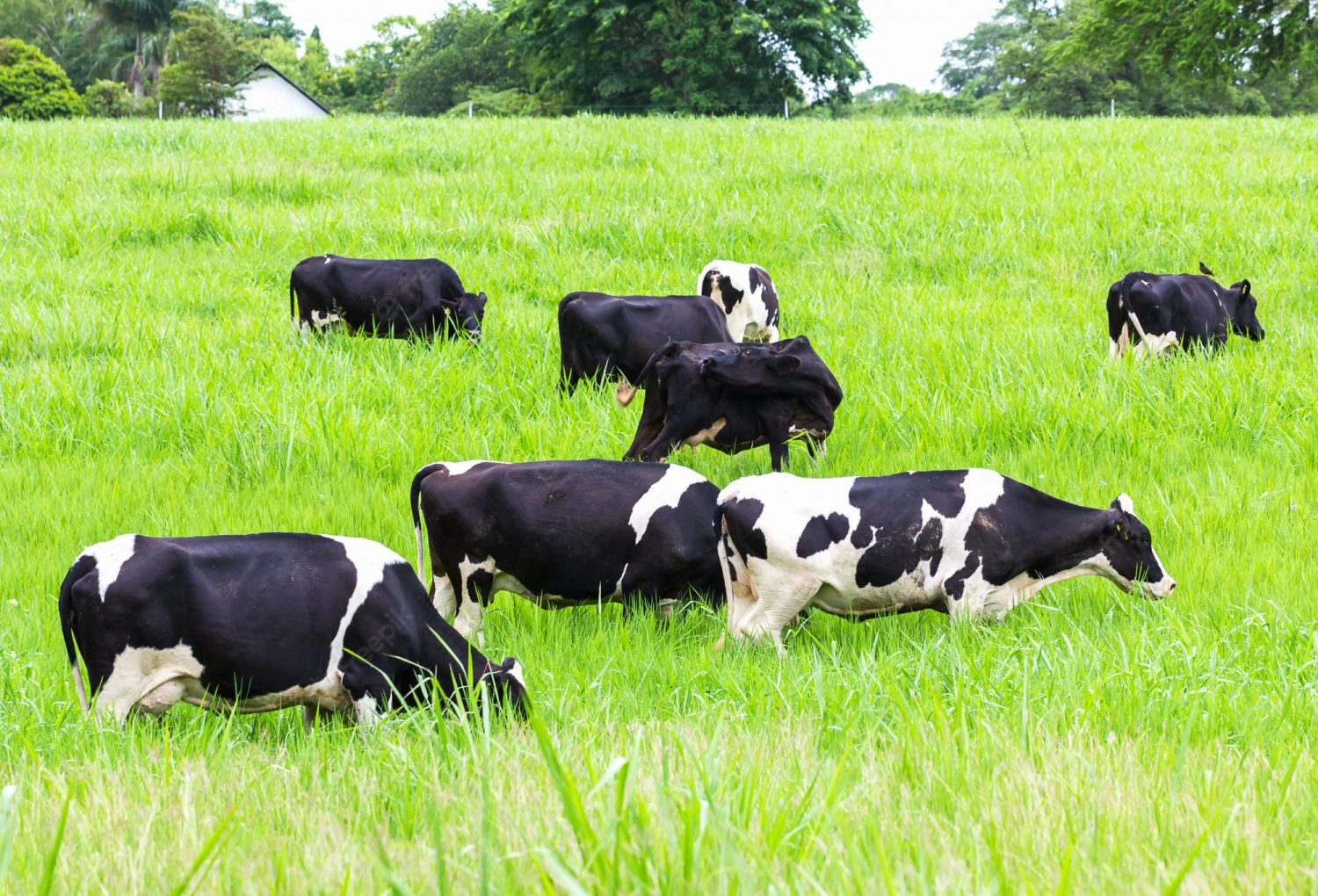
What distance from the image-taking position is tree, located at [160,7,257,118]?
62594 mm

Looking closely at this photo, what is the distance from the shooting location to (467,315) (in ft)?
31.5

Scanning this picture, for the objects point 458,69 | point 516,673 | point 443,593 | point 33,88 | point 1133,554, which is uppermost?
point 458,69

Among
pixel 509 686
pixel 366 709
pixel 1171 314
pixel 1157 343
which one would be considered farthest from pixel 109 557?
Result: pixel 1171 314

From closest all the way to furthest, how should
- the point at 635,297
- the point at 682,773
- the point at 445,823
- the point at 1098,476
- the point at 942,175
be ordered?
the point at 445,823 < the point at 682,773 < the point at 1098,476 < the point at 635,297 < the point at 942,175

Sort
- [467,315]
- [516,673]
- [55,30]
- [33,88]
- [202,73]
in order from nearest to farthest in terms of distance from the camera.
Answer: [516,673], [467,315], [33,88], [202,73], [55,30]

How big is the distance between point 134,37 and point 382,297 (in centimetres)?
7963

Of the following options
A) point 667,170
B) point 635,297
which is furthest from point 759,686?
point 667,170

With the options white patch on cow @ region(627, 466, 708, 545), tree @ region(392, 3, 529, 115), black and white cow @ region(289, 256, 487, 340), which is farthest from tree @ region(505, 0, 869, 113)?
white patch on cow @ region(627, 466, 708, 545)

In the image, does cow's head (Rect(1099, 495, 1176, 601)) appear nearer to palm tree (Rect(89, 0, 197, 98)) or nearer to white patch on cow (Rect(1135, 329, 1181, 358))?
white patch on cow (Rect(1135, 329, 1181, 358))

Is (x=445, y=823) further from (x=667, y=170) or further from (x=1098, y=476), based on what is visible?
(x=667, y=170)

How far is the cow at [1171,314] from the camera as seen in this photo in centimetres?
890

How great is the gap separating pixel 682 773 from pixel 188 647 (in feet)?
5.79

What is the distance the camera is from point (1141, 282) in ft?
29.3

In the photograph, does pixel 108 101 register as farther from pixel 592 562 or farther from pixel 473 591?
pixel 592 562
